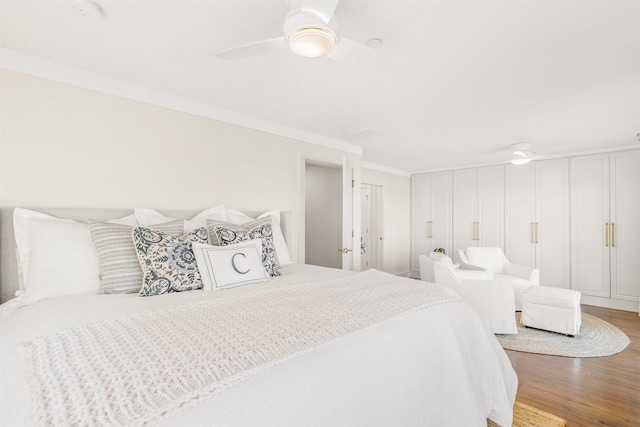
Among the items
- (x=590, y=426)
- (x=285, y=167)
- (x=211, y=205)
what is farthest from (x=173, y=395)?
(x=285, y=167)

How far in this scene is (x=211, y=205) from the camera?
274 centimetres

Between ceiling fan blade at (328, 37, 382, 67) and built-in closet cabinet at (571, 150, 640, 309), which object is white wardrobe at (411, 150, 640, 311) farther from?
ceiling fan blade at (328, 37, 382, 67)

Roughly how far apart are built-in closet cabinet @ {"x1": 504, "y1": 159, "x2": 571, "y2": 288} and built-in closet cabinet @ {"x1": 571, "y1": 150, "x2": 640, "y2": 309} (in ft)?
0.39

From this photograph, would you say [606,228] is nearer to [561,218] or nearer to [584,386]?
[561,218]

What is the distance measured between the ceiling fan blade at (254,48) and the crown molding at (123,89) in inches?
49.3

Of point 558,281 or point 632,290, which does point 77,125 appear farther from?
point 632,290

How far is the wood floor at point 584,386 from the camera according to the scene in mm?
1878

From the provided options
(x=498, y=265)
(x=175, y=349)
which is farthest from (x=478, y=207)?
(x=175, y=349)

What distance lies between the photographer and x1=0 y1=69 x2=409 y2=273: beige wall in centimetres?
190

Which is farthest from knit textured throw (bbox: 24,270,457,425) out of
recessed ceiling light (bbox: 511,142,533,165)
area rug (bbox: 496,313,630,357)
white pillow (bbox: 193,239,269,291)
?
recessed ceiling light (bbox: 511,142,533,165)

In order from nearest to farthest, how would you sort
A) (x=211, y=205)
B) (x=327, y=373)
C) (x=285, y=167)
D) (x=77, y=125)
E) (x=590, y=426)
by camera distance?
(x=327, y=373) → (x=590, y=426) → (x=77, y=125) → (x=211, y=205) → (x=285, y=167)

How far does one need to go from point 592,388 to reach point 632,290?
2994 mm

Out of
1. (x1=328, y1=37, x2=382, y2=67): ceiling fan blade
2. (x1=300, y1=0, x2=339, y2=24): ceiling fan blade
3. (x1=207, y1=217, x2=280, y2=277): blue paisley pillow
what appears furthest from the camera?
(x1=207, y1=217, x2=280, y2=277): blue paisley pillow

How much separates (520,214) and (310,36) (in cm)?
508
